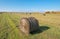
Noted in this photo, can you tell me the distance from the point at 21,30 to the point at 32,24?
4.64 ft

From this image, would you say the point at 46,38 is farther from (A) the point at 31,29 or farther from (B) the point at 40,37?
(A) the point at 31,29

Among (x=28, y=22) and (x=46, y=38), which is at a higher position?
(x=28, y=22)

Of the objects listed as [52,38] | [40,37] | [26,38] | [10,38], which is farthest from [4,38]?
[52,38]

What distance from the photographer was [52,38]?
39.0ft

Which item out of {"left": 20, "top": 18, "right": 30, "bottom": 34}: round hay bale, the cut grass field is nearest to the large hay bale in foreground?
{"left": 20, "top": 18, "right": 30, "bottom": 34}: round hay bale

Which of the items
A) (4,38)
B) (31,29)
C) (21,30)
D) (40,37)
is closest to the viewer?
(4,38)

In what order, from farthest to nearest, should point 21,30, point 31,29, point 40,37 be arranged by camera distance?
1. point 21,30
2. point 31,29
3. point 40,37

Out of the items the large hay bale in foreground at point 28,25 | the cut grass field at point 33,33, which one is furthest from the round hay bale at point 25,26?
the cut grass field at point 33,33

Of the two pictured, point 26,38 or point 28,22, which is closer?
point 26,38

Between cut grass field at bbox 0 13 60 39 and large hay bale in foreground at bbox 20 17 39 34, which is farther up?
large hay bale in foreground at bbox 20 17 39 34

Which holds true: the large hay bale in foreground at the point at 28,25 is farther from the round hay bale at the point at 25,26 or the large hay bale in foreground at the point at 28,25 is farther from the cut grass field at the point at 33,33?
the cut grass field at the point at 33,33

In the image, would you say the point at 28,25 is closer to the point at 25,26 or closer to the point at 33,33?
the point at 25,26

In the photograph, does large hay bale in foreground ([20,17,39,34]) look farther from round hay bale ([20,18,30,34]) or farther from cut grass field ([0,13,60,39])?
cut grass field ([0,13,60,39])

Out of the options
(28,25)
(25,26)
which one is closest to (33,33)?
(28,25)
